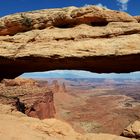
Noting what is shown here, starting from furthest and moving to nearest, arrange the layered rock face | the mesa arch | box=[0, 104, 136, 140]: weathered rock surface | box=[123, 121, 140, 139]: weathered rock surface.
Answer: the layered rock face → the mesa arch → box=[123, 121, 140, 139]: weathered rock surface → box=[0, 104, 136, 140]: weathered rock surface

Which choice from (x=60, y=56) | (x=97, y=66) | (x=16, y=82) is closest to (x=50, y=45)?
(x=60, y=56)

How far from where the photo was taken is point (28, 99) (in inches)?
2596

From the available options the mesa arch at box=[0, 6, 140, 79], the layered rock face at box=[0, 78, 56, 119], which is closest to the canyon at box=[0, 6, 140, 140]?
the mesa arch at box=[0, 6, 140, 79]

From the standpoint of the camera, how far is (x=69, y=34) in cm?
2191

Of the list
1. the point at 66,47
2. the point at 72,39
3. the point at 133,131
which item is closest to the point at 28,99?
the point at 72,39

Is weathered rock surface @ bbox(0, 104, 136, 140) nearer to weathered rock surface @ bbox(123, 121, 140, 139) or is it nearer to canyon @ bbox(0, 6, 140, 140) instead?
canyon @ bbox(0, 6, 140, 140)

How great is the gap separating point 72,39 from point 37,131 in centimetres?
713

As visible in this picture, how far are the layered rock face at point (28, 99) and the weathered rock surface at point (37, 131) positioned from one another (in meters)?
34.5

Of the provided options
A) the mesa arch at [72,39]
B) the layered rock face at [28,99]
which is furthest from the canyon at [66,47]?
the layered rock face at [28,99]

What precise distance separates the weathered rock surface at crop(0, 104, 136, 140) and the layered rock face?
34548mm

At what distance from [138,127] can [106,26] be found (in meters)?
7.34

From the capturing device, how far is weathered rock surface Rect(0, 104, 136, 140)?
17391 millimetres

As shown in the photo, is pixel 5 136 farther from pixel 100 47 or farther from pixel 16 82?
pixel 16 82

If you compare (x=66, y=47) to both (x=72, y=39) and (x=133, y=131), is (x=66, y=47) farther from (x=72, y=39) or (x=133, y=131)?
→ (x=133, y=131)
